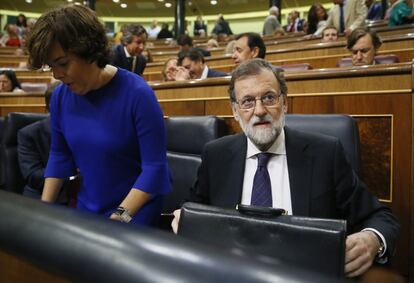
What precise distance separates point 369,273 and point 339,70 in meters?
0.74

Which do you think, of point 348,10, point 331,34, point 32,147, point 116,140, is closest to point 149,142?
point 116,140

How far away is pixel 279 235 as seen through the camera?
1.37 feet

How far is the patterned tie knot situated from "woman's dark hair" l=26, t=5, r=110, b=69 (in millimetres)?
372

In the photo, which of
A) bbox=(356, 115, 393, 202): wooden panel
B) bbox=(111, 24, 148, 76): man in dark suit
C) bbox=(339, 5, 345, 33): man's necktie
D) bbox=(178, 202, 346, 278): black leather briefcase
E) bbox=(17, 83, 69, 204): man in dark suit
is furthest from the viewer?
bbox=(339, 5, 345, 33): man's necktie

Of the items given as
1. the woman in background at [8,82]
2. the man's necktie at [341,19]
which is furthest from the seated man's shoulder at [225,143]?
the man's necktie at [341,19]

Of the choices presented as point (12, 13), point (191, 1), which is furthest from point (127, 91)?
point (12, 13)

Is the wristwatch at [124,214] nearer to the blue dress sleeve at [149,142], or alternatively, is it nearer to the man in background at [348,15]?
the blue dress sleeve at [149,142]

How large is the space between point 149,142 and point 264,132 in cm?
23

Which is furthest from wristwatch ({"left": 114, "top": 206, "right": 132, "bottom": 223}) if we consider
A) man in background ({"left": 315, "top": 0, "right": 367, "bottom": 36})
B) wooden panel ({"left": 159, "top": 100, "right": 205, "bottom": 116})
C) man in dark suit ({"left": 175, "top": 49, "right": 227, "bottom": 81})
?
man in background ({"left": 315, "top": 0, "right": 367, "bottom": 36})

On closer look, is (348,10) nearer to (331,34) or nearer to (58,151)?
(331,34)

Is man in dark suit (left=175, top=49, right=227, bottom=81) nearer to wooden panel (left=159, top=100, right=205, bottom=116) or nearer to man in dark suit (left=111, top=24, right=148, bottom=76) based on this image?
man in dark suit (left=111, top=24, right=148, bottom=76)

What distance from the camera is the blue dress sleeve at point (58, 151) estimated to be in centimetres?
82

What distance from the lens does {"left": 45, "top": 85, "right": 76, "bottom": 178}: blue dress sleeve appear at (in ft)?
2.70

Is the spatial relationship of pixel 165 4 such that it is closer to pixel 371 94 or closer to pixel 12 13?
pixel 12 13
